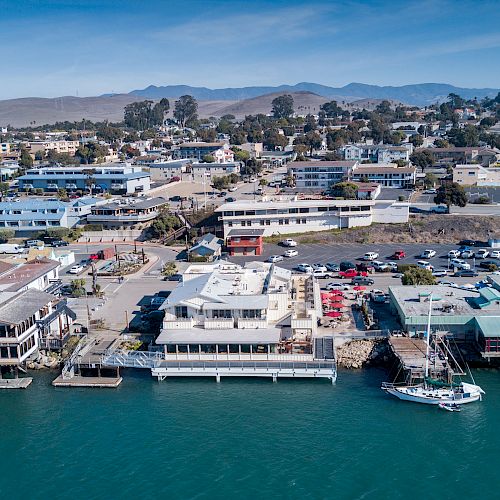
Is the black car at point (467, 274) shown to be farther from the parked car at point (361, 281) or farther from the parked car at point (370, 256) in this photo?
the parked car at point (370, 256)

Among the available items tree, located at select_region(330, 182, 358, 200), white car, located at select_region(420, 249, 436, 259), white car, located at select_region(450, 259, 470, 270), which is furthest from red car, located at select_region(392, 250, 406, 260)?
tree, located at select_region(330, 182, 358, 200)

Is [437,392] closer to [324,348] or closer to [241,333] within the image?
[324,348]

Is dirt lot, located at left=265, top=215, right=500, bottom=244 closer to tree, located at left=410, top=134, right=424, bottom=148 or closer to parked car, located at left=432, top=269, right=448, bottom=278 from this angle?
parked car, located at left=432, top=269, right=448, bottom=278

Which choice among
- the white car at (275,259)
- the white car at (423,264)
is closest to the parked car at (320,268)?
the white car at (275,259)

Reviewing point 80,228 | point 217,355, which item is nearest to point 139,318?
point 217,355

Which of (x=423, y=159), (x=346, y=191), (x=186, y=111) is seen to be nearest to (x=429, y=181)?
(x=423, y=159)

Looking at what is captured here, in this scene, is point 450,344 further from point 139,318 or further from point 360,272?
point 139,318
